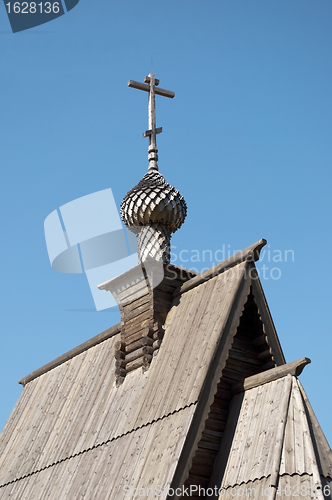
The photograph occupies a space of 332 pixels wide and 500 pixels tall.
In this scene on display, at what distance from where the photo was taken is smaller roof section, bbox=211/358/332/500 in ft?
28.1

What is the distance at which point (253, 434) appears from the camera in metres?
9.63

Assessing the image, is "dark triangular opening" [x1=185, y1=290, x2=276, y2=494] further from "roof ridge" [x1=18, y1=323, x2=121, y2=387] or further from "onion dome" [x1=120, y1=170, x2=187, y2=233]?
"onion dome" [x1=120, y1=170, x2=187, y2=233]

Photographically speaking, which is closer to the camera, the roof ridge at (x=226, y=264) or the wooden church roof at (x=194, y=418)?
the wooden church roof at (x=194, y=418)

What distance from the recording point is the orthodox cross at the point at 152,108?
1524 cm

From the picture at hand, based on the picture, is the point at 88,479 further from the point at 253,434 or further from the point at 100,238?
the point at 100,238

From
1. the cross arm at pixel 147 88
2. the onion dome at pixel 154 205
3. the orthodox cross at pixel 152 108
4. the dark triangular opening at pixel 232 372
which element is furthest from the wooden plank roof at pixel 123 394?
the cross arm at pixel 147 88

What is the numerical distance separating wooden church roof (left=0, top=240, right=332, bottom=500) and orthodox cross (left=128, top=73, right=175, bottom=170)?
13.1 ft

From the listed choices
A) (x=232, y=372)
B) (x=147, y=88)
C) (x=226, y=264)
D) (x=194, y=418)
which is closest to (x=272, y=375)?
(x=232, y=372)

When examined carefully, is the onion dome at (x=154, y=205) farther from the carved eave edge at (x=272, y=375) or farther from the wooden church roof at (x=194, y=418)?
the carved eave edge at (x=272, y=375)

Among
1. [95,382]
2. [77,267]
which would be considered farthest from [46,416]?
[77,267]

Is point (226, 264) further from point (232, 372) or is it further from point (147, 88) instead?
point (147, 88)

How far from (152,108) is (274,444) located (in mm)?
8862

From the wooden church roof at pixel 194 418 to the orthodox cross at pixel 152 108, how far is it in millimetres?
3984

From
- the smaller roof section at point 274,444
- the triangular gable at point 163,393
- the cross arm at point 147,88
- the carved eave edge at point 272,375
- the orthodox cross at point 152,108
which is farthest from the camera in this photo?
the cross arm at point 147,88
